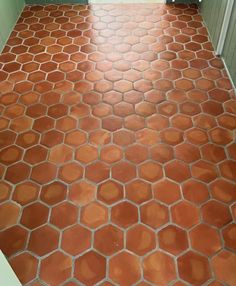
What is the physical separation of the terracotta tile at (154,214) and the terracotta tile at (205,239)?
0.20 meters

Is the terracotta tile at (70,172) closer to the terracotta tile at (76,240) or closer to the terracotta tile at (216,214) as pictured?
the terracotta tile at (76,240)

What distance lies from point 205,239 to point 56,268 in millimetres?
907

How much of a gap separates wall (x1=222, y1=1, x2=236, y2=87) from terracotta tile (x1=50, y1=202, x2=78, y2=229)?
6.06ft

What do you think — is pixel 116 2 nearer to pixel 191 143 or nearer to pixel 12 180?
pixel 191 143

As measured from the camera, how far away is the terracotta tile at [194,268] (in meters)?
1.80

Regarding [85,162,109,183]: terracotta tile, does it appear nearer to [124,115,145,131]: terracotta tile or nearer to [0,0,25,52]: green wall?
[124,115,145,131]: terracotta tile

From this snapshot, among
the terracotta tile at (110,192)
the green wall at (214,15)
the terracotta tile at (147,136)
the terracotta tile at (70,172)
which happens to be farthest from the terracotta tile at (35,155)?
the green wall at (214,15)

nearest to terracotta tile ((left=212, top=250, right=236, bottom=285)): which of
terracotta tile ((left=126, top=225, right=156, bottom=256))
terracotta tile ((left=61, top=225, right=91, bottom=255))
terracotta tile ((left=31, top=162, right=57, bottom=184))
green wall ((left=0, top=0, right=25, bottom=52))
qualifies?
terracotta tile ((left=126, top=225, right=156, bottom=256))

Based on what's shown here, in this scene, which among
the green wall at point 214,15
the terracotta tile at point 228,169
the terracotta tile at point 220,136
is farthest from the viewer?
the green wall at point 214,15

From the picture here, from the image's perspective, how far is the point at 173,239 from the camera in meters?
1.96

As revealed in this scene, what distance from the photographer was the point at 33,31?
3.72 meters

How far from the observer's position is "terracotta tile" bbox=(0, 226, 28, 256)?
195 centimetres

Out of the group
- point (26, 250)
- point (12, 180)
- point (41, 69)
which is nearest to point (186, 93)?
point (41, 69)

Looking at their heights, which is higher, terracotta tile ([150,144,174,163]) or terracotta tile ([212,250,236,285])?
terracotta tile ([150,144,174,163])
